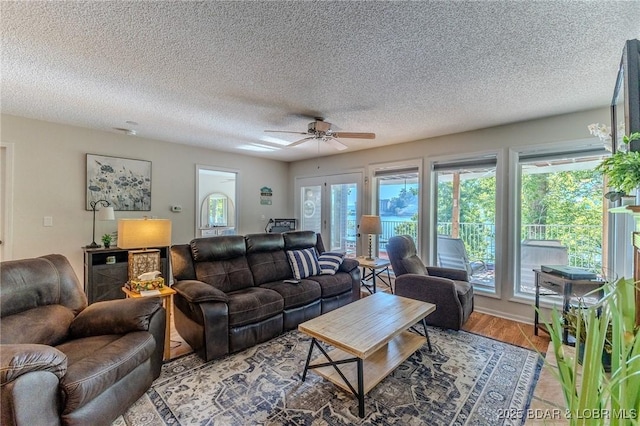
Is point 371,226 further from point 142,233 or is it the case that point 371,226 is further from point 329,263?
point 142,233

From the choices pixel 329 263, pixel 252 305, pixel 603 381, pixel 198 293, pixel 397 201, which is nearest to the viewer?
pixel 603 381

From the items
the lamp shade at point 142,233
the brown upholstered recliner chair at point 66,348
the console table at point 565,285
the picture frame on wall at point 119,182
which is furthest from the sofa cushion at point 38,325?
the console table at point 565,285

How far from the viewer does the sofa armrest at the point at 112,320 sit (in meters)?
1.90

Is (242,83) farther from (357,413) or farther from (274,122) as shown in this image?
(357,413)

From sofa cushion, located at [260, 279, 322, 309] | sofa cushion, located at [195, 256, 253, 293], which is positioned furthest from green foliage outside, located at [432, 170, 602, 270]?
sofa cushion, located at [195, 256, 253, 293]

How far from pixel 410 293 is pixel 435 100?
209 centimetres

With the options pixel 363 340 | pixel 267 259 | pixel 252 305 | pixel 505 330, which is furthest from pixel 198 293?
pixel 505 330

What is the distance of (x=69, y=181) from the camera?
368 centimetres

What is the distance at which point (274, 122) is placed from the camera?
3.47 metres

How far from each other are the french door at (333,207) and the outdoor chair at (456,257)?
160cm

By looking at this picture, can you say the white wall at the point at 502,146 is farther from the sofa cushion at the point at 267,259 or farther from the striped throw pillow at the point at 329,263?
the sofa cushion at the point at 267,259

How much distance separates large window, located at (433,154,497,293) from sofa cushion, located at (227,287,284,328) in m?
2.55

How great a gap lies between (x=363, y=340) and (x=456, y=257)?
8.52ft

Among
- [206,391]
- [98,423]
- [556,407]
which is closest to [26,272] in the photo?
[98,423]
